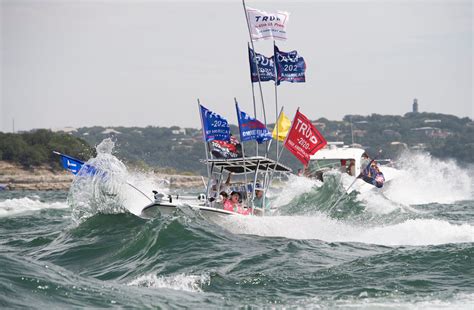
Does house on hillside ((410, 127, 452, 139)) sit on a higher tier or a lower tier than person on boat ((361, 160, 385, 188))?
higher

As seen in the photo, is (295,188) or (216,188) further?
(295,188)

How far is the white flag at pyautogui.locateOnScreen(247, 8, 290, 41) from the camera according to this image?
26.3 metres

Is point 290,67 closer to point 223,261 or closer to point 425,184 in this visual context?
point 223,261

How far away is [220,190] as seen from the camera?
2423 centimetres

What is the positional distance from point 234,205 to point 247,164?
1.79 metres

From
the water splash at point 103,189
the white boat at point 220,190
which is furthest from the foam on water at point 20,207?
the white boat at point 220,190

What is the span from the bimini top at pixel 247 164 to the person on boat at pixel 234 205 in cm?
99

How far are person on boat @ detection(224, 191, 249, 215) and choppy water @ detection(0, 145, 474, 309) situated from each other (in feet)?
2.11

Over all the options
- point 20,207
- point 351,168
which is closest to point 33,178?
point 20,207

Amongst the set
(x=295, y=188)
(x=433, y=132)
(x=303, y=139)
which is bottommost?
(x=295, y=188)

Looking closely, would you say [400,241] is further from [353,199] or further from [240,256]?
[353,199]

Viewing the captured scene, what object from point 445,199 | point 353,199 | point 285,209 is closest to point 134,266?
point 285,209

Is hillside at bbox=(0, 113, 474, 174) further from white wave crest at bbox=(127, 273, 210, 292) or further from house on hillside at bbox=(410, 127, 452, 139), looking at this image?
white wave crest at bbox=(127, 273, 210, 292)

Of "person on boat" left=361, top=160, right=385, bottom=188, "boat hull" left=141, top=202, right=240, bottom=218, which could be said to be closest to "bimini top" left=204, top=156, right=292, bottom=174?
"boat hull" left=141, top=202, right=240, bottom=218
